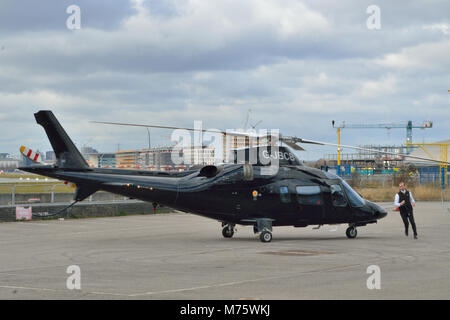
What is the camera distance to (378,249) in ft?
61.2

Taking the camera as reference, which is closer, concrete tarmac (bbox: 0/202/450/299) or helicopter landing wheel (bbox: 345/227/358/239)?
concrete tarmac (bbox: 0/202/450/299)

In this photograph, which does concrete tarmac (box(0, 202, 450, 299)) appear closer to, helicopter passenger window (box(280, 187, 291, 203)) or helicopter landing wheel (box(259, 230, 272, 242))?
helicopter landing wheel (box(259, 230, 272, 242))

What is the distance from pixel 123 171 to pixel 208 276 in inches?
322

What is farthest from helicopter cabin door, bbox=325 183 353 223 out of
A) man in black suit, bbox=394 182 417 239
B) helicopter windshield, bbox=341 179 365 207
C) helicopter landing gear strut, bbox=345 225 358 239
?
man in black suit, bbox=394 182 417 239

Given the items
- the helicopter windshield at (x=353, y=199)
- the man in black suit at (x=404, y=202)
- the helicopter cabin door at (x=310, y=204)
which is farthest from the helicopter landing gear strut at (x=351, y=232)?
the man in black suit at (x=404, y=202)

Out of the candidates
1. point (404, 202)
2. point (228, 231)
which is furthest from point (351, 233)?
point (228, 231)

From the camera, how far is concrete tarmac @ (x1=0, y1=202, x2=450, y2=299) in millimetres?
11297

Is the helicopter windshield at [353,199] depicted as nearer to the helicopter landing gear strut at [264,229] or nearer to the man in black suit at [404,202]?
the man in black suit at [404,202]

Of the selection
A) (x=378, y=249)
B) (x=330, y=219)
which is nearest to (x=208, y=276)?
(x=378, y=249)

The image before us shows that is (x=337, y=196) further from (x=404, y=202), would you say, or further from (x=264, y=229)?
(x=264, y=229)

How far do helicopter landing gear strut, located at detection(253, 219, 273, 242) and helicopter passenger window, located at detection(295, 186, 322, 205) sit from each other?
53.0 inches

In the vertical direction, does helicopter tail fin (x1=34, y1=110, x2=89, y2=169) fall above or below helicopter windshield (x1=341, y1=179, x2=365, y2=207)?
above

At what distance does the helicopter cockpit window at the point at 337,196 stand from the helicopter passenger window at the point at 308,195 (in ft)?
1.78
